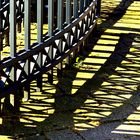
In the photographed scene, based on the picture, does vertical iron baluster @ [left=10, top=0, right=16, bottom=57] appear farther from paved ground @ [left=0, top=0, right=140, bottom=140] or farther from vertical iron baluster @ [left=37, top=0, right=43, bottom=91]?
paved ground @ [left=0, top=0, right=140, bottom=140]

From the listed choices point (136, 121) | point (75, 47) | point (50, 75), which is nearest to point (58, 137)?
point (136, 121)

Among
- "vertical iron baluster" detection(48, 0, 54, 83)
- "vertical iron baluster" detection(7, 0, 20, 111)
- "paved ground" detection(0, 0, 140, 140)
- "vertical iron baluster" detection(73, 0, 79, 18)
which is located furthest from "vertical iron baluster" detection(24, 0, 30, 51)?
"vertical iron baluster" detection(73, 0, 79, 18)

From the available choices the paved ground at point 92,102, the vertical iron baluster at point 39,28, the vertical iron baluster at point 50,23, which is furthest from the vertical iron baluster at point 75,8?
the vertical iron baluster at point 39,28

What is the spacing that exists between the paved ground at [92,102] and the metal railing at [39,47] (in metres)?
0.23

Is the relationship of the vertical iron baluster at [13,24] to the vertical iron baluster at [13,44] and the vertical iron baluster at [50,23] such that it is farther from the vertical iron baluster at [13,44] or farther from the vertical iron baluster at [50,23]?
the vertical iron baluster at [50,23]

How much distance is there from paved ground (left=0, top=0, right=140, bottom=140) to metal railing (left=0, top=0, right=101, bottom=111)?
23 cm

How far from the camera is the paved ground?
15.7 ft

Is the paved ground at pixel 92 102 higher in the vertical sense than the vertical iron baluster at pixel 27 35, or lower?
lower

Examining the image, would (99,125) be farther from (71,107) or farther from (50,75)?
(50,75)

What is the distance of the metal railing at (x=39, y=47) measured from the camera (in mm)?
4941

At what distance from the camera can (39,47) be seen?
5441 millimetres

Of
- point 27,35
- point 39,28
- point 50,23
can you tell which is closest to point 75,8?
point 50,23

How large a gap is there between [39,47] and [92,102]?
2.75 ft

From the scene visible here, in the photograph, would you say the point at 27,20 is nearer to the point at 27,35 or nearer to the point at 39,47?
the point at 27,35
